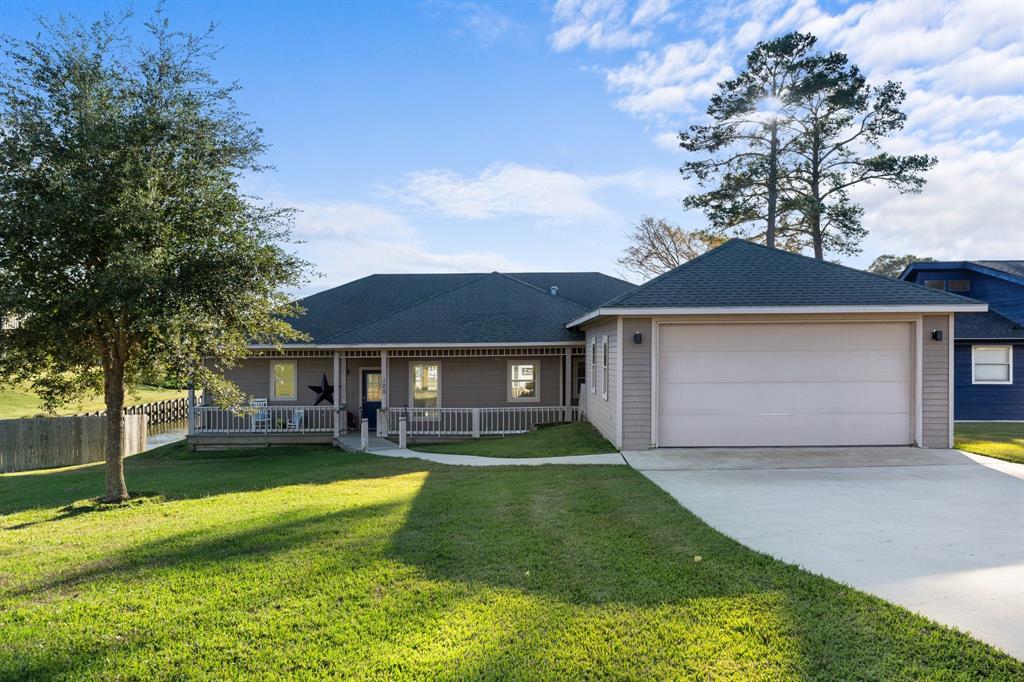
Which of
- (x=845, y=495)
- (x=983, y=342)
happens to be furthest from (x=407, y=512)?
(x=983, y=342)

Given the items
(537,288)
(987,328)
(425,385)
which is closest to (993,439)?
(987,328)

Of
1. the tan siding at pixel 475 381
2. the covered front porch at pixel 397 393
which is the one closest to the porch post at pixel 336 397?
the covered front porch at pixel 397 393

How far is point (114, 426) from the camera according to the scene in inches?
358

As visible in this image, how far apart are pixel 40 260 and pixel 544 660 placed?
8749mm

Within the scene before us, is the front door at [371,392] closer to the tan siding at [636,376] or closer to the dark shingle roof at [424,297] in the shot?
the dark shingle roof at [424,297]

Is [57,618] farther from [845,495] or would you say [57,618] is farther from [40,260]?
[845,495]

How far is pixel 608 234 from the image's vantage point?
36656mm

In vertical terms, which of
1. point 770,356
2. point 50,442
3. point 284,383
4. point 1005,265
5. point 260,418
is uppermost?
point 1005,265

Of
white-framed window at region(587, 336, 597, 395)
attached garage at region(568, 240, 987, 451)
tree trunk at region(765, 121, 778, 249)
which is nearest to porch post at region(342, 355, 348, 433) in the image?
white-framed window at region(587, 336, 597, 395)

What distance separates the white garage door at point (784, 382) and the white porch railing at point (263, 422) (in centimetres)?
978

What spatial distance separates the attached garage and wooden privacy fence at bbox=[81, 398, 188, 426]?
19984 mm

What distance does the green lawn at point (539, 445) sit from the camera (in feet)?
38.7

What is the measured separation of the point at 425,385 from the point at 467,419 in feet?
5.66

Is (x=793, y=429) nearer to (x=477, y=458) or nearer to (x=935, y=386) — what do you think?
(x=935, y=386)
